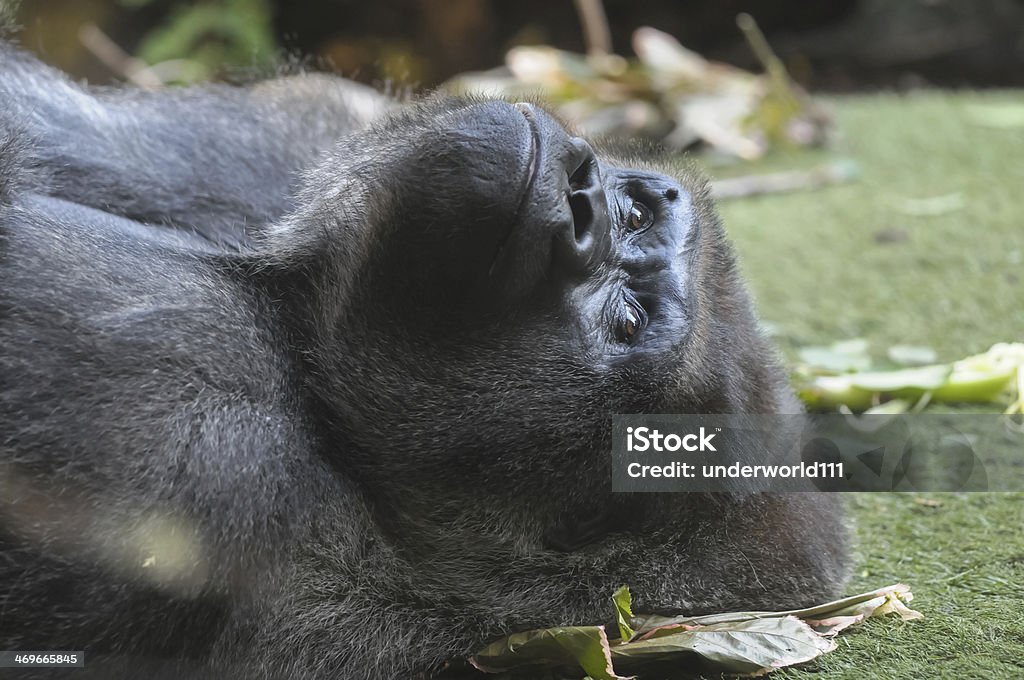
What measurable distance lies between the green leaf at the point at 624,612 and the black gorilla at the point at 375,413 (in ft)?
0.30

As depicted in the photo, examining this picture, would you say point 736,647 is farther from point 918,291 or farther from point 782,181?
point 782,181

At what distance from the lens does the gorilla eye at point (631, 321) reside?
2248 millimetres

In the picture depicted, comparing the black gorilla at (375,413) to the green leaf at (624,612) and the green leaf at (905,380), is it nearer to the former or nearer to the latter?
the green leaf at (624,612)

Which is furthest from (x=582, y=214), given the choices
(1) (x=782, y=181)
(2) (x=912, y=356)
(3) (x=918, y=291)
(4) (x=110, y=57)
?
(4) (x=110, y=57)

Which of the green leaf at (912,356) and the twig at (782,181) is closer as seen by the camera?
the green leaf at (912,356)

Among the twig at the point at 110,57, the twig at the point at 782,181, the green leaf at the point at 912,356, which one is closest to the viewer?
the green leaf at the point at 912,356

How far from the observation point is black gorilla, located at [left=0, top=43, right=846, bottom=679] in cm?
184

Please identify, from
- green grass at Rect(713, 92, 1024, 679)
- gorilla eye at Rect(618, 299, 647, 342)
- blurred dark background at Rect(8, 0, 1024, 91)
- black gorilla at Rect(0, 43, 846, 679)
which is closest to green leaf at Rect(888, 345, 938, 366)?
green grass at Rect(713, 92, 1024, 679)

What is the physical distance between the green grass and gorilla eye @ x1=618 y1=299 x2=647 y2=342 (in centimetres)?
73

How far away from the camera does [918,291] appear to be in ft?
13.6

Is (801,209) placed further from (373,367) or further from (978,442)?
(373,367)

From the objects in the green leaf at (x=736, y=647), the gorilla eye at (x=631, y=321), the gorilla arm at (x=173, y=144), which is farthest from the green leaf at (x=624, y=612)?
the gorilla arm at (x=173, y=144)

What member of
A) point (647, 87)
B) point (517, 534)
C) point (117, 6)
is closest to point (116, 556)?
point (517, 534)

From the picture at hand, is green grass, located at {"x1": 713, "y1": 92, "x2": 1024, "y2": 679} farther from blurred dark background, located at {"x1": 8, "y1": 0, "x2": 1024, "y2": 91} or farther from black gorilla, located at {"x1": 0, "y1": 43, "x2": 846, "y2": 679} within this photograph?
blurred dark background, located at {"x1": 8, "y1": 0, "x2": 1024, "y2": 91}
